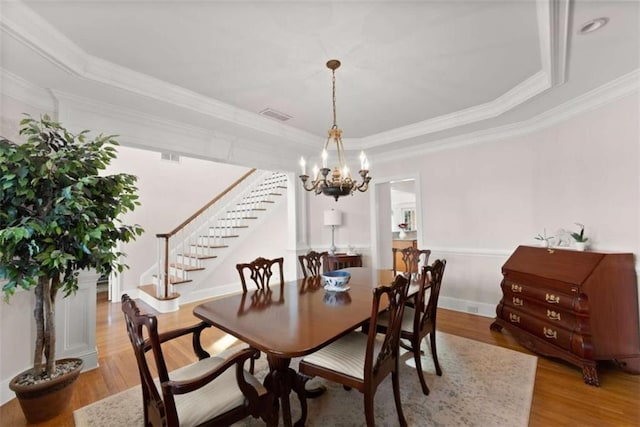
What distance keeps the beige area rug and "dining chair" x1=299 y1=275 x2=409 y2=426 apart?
31cm

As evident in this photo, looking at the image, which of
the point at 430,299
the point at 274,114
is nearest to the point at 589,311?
the point at 430,299

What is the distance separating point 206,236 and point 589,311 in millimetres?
5570

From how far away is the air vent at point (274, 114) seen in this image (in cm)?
326

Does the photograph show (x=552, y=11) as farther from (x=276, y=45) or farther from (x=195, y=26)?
(x=195, y=26)

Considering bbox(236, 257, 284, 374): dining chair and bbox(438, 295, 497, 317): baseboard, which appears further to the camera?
bbox(438, 295, 497, 317): baseboard

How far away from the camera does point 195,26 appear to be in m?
1.90

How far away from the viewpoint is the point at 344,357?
5.69 ft

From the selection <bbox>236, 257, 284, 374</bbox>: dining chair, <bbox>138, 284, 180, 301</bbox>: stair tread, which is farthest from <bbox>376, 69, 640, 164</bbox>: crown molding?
<bbox>138, 284, 180, 301</bbox>: stair tread

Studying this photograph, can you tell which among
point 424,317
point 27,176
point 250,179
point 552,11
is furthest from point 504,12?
point 250,179

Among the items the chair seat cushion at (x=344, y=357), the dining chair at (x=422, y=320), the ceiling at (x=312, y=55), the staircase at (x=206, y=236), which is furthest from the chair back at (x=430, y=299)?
the staircase at (x=206, y=236)

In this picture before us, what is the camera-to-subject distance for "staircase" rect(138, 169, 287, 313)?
4.47 m

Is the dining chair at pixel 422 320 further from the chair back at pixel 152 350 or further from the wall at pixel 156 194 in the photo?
the wall at pixel 156 194

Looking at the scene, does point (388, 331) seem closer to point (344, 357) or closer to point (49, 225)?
point (344, 357)

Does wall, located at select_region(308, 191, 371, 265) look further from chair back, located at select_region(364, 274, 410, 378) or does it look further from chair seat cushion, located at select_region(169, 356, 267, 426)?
chair seat cushion, located at select_region(169, 356, 267, 426)
